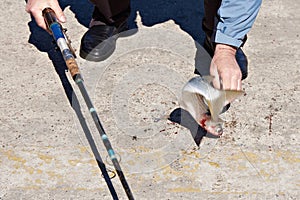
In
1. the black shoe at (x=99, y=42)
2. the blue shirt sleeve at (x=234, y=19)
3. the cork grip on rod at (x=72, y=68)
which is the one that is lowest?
the black shoe at (x=99, y=42)

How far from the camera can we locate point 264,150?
2967 millimetres

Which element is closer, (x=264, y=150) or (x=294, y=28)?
(x=264, y=150)

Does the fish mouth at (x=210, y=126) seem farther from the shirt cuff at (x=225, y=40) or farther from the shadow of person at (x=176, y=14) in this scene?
the shadow of person at (x=176, y=14)

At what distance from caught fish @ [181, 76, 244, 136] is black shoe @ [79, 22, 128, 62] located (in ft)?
2.72

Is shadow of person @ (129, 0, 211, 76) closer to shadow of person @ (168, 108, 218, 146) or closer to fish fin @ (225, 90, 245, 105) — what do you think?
shadow of person @ (168, 108, 218, 146)

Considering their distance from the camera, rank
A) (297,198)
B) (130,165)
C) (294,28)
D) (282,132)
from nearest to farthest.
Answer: (297,198) < (130,165) < (282,132) < (294,28)

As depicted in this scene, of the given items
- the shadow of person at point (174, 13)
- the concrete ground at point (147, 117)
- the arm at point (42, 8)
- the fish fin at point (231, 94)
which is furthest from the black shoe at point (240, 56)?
the arm at point (42, 8)

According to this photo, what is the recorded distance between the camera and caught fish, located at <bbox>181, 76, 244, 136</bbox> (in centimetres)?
259

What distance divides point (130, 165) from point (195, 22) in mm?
1323

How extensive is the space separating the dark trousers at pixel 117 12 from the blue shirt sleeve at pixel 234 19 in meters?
0.49

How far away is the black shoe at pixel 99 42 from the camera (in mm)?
3510

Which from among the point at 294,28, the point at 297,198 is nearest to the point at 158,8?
the point at 294,28

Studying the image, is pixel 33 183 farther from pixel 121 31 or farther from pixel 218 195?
pixel 121 31

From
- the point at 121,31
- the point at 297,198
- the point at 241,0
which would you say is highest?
the point at 241,0
